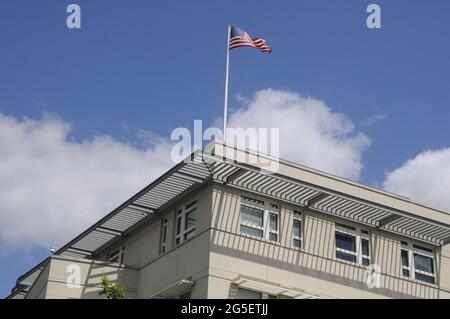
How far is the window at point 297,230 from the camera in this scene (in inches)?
1190

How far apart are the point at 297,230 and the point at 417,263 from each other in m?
5.61

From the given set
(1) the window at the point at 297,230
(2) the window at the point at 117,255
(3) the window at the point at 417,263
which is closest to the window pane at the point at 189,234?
(1) the window at the point at 297,230

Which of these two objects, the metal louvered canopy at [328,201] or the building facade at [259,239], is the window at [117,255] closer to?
the building facade at [259,239]

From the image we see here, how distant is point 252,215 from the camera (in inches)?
1166

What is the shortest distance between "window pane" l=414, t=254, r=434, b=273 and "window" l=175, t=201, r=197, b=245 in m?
9.27

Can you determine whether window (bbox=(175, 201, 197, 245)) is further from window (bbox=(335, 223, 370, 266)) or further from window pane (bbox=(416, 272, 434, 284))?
window pane (bbox=(416, 272, 434, 284))

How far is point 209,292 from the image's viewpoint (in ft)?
88.8

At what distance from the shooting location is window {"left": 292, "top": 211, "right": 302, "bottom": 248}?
3023cm

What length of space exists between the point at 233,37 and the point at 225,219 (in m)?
7.76

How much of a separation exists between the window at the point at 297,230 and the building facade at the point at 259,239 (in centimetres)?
4

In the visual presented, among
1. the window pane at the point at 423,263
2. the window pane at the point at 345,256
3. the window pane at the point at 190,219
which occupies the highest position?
the window pane at the point at 190,219

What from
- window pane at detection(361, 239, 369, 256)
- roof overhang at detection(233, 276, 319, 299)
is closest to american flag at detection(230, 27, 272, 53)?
window pane at detection(361, 239, 369, 256)
